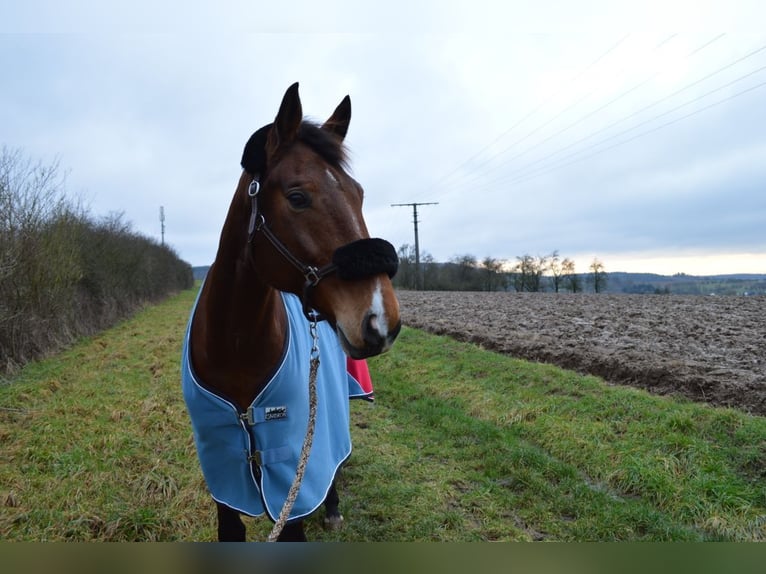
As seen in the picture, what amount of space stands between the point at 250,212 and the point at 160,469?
366 centimetres

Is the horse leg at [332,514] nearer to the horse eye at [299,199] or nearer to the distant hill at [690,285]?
the horse eye at [299,199]

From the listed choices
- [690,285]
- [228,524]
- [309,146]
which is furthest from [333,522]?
[690,285]

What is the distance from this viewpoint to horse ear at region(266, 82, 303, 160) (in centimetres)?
182

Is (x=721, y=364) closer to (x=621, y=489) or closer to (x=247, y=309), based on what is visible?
(x=621, y=489)

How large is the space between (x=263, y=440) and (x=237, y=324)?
2.00 ft

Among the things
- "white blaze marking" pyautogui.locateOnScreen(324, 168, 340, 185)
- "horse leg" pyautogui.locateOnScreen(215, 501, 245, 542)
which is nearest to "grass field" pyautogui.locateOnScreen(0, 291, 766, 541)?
"horse leg" pyautogui.locateOnScreen(215, 501, 245, 542)

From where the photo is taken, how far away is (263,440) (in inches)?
88.0

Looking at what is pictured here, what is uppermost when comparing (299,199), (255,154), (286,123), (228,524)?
(286,123)

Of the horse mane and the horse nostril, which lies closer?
the horse nostril

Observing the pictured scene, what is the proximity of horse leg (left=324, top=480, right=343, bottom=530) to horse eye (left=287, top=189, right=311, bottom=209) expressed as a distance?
270cm

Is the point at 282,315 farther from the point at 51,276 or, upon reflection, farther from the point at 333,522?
the point at 51,276

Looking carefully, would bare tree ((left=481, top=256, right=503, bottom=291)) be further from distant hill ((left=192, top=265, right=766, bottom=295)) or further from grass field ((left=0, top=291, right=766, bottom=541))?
grass field ((left=0, top=291, right=766, bottom=541))

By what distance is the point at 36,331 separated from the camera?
1022cm

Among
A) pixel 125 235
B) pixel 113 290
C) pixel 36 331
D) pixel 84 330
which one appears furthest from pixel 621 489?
pixel 125 235
